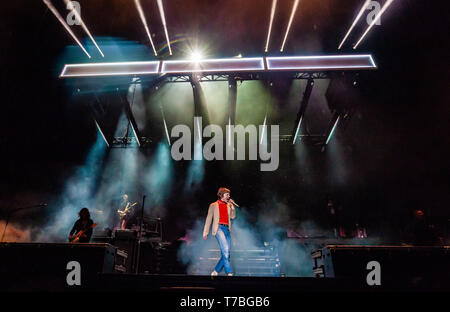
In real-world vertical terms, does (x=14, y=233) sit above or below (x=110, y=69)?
below

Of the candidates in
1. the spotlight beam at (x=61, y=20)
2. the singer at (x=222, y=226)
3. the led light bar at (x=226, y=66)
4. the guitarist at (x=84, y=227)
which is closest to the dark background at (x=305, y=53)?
the spotlight beam at (x=61, y=20)

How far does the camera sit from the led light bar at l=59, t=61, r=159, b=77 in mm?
6832

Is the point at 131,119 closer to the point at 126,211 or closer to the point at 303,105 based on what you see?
the point at 126,211

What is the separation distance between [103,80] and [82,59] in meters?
0.99

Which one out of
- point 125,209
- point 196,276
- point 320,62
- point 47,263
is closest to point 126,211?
point 125,209

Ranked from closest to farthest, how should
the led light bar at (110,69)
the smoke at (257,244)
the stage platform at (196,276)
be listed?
the stage platform at (196,276) < the led light bar at (110,69) < the smoke at (257,244)

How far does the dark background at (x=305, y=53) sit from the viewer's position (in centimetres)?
640

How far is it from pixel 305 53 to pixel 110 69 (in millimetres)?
5607

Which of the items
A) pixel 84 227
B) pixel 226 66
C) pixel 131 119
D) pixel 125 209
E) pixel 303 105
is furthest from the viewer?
pixel 125 209

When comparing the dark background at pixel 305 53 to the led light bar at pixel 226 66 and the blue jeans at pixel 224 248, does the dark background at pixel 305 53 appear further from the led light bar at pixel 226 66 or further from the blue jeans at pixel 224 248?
the blue jeans at pixel 224 248

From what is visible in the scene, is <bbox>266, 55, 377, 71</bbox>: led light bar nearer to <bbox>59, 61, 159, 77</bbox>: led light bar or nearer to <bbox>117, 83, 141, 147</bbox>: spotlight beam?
<bbox>59, 61, 159, 77</bbox>: led light bar

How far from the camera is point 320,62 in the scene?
6590 mm

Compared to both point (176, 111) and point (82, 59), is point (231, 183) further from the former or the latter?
point (82, 59)

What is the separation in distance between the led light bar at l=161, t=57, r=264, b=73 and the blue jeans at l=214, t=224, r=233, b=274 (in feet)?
14.0
